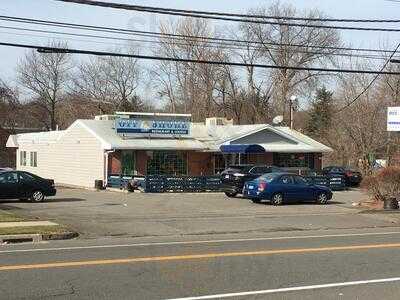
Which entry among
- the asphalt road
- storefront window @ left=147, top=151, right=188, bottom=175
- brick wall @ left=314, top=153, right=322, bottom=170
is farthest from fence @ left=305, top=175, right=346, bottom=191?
the asphalt road

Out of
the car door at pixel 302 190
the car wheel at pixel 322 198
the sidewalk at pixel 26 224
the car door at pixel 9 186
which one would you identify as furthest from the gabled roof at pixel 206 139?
the sidewalk at pixel 26 224

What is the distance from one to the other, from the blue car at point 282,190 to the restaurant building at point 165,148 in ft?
33.4

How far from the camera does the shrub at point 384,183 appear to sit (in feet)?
92.3

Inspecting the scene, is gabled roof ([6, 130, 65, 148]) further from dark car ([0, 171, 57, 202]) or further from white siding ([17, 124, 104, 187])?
dark car ([0, 171, 57, 202])

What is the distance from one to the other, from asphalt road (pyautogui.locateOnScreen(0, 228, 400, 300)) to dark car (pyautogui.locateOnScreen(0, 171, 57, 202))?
13.5 meters

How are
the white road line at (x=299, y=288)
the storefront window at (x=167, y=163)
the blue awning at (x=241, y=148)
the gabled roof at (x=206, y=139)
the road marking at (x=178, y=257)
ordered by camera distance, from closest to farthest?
the white road line at (x=299, y=288)
the road marking at (x=178, y=257)
the gabled roof at (x=206, y=139)
the blue awning at (x=241, y=148)
the storefront window at (x=167, y=163)

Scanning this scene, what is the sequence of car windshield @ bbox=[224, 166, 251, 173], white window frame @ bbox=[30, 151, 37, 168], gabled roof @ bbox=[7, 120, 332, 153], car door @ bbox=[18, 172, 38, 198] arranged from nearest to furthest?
car door @ bbox=[18, 172, 38, 198]
car windshield @ bbox=[224, 166, 251, 173]
gabled roof @ bbox=[7, 120, 332, 153]
white window frame @ bbox=[30, 151, 37, 168]

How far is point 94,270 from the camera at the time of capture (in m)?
10.7

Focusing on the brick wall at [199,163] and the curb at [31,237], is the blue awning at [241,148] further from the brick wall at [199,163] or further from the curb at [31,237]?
the curb at [31,237]

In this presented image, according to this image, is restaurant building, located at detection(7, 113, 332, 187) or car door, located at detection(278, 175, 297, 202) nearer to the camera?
car door, located at detection(278, 175, 297, 202)

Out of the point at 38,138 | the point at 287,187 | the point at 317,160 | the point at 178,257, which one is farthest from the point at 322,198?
the point at 38,138

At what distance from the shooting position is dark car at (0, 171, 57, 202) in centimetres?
2798

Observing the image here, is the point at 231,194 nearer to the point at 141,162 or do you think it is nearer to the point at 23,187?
the point at 141,162

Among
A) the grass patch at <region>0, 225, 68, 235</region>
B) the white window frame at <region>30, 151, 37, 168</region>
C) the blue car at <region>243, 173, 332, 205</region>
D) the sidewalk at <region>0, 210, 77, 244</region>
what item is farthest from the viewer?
the white window frame at <region>30, 151, 37, 168</region>
